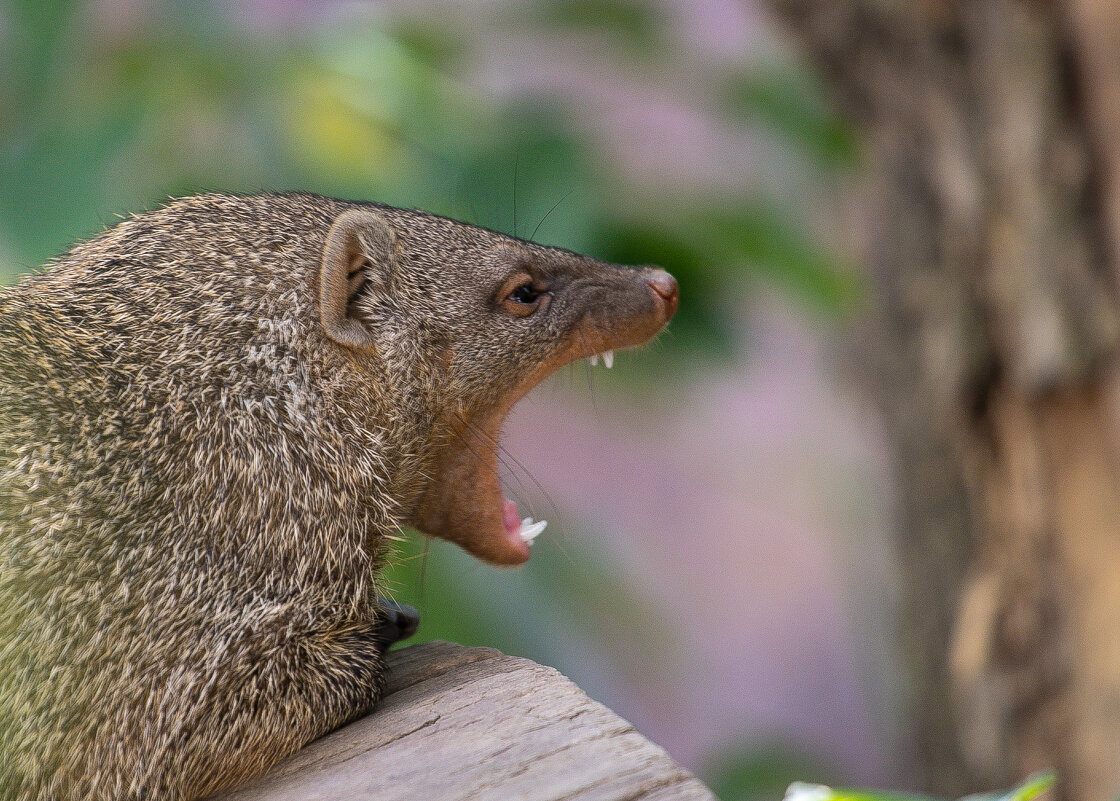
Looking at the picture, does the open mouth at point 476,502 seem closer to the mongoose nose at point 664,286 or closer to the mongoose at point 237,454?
the mongoose at point 237,454

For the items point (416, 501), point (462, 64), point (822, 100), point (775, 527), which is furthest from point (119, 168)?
point (775, 527)

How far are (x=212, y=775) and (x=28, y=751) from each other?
0.27 m

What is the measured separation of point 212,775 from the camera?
1.92m

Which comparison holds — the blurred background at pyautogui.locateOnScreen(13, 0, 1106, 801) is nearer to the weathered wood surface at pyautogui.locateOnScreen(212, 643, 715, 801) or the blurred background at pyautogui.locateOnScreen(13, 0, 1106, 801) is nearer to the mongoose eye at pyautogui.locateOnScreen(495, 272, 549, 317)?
the mongoose eye at pyautogui.locateOnScreen(495, 272, 549, 317)

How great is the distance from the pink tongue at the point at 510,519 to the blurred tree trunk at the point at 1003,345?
2.02m

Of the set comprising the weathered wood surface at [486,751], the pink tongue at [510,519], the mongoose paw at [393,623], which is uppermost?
the pink tongue at [510,519]

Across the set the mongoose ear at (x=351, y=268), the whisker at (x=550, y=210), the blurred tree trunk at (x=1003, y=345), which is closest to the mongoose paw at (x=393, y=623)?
the mongoose ear at (x=351, y=268)

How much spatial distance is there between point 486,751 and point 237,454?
680mm

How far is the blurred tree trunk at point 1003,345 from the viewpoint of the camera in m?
3.79

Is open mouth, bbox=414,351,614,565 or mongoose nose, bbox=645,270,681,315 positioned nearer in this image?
open mouth, bbox=414,351,614,565

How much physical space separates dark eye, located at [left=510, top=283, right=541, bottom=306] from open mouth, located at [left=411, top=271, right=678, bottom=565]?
12 cm

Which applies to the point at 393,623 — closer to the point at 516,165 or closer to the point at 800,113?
the point at 516,165

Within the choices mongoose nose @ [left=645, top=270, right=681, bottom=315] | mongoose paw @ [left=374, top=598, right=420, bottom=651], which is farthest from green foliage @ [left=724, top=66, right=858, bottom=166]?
mongoose paw @ [left=374, top=598, right=420, bottom=651]

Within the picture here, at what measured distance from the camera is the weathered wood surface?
1648 mm
